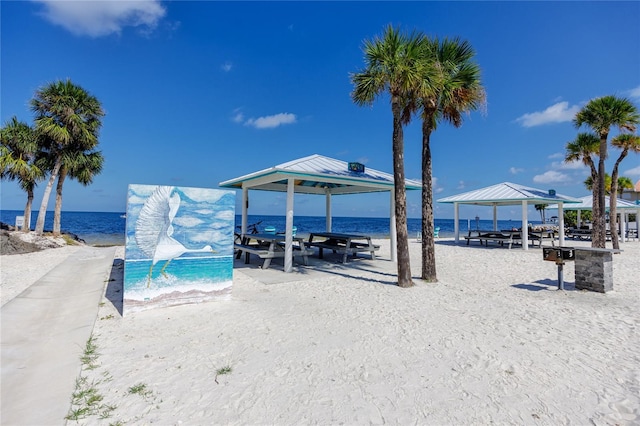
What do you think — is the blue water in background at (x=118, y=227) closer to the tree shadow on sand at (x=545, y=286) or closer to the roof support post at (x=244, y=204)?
the roof support post at (x=244, y=204)

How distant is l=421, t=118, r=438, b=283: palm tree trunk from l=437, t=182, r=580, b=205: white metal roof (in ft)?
34.6

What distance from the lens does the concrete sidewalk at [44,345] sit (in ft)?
9.11

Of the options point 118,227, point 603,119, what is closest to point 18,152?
point 603,119

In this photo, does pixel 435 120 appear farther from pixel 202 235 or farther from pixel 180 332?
pixel 180 332

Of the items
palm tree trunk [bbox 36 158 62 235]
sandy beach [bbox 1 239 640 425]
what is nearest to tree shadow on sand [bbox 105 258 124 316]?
sandy beach [bbox 1 239 640 425]

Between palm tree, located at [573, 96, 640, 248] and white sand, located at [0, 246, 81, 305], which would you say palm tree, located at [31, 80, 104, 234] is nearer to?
white sand, located at [0, 246, 81, 305]

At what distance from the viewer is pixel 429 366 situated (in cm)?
354

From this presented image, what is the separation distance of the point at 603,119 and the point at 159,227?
16904mm

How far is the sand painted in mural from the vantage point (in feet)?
17.6

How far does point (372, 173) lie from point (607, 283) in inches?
265

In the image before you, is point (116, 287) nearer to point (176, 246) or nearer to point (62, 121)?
point (176, 246)

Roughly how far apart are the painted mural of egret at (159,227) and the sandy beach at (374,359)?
39.8 inches

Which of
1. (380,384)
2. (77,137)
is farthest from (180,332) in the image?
(77,137)

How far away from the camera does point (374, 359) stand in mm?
3727
